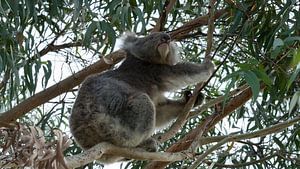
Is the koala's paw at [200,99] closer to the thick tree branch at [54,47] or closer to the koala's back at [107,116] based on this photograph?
the koala's back at [107,116]

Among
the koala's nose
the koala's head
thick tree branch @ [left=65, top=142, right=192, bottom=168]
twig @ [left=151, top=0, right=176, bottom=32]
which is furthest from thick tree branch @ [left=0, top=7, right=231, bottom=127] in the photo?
thick tree branch @ [left=65, top=142, right=192, bottom=168]

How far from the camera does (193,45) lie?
4270mm

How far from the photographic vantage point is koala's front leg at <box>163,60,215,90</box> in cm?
315

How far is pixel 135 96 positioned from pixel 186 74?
1.06 ft

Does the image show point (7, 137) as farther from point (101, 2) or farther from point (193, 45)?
point (193, 45)

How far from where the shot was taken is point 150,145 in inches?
117

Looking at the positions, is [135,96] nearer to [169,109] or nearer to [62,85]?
[169,109]

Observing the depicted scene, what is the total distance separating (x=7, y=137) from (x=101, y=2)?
230 cm

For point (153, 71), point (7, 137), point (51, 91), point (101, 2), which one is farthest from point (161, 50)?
point (7, 137)

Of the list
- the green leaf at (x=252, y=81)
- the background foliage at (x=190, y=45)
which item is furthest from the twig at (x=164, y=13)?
the green leaf at (x=252, y=81)

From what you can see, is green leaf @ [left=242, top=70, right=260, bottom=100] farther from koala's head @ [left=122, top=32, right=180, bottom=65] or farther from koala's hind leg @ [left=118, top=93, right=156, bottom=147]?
koala's head @ [left=122, top=32, right=180, bottom=65]

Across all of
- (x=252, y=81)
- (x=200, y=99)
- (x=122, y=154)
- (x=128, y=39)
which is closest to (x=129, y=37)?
(x=128, y=39)

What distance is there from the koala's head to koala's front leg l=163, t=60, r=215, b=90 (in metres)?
0.08

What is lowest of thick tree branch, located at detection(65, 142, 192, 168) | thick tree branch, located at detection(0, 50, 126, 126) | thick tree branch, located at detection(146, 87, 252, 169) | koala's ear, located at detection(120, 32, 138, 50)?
thick tree branch, located at detection(65, 142, 192, 168)
